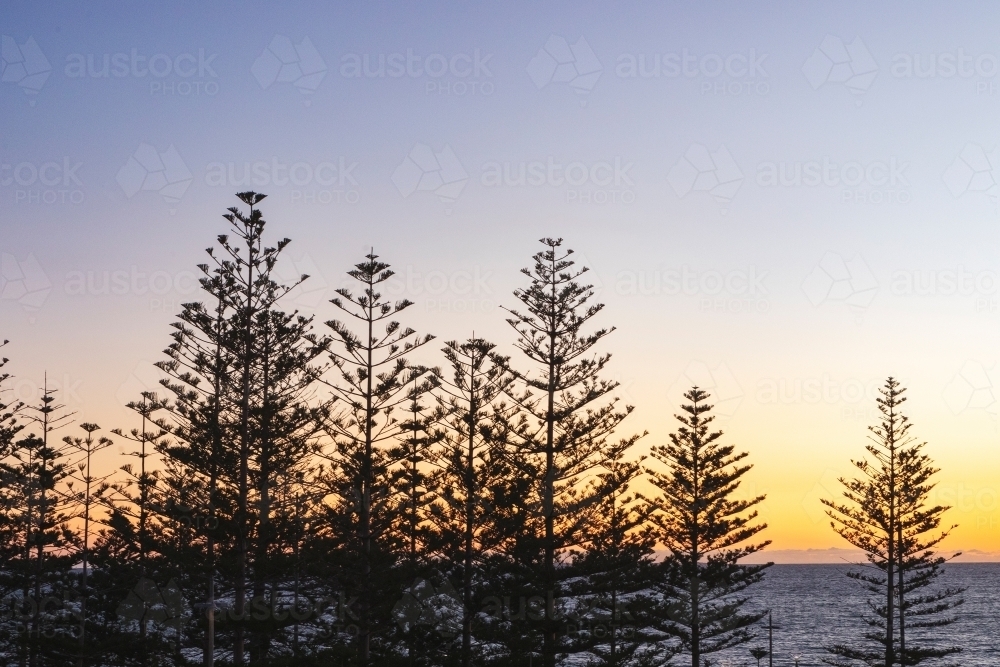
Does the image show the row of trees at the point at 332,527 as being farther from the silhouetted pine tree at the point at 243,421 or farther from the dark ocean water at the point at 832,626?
the dark ocean water at the point at 832,626

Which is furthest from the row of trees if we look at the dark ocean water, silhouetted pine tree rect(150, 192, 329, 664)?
the dark ocean water

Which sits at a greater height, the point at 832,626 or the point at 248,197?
the point at 248,197

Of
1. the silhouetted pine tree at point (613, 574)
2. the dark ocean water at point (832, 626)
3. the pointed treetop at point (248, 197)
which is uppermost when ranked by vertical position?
the pointed treetop at point (248, 197)

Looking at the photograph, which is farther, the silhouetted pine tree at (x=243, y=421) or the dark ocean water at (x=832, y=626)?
the dark ocean water at (x=832, y=626)

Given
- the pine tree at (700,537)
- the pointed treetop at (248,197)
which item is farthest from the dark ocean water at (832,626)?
the pointed treetop at (248,197)

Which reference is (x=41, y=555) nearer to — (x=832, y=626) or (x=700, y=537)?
(x=700, y=537)

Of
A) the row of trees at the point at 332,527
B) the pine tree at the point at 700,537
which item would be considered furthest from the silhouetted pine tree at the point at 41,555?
the pine tree at the point at 700,537

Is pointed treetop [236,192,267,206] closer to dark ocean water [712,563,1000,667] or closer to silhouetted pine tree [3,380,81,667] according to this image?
silhouetted pine tree [3,380,81,667]

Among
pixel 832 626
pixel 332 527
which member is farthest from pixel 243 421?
pixel 832 626

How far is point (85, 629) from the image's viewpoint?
27.1 meters

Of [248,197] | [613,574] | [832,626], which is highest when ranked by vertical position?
[248,197]

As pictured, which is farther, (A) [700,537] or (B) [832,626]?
(B) [832,626]

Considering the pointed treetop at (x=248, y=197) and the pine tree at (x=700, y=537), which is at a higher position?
the pointed treetop at (x=248, y=197)

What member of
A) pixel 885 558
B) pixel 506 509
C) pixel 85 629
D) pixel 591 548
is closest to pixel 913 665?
pixel 885 558
